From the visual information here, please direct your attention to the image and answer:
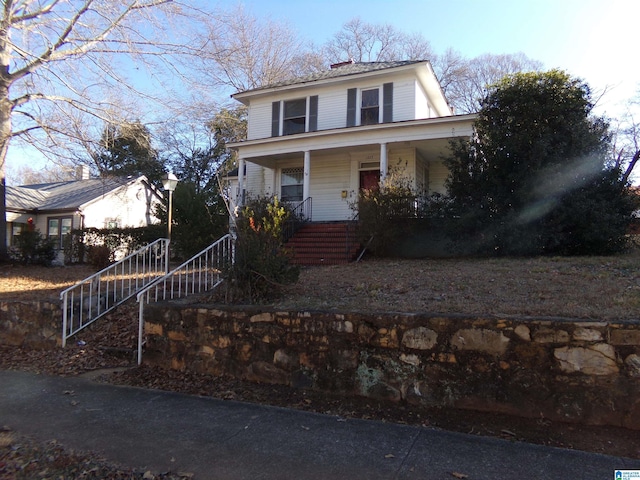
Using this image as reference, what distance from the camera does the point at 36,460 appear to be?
133 inches

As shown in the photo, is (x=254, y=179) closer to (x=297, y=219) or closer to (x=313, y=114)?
(x=313, y=114)

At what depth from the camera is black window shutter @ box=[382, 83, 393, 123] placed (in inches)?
602

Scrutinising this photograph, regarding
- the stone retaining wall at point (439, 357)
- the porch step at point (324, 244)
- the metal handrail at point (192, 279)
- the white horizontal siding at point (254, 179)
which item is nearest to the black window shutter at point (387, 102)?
the porch step at point (324, 244)

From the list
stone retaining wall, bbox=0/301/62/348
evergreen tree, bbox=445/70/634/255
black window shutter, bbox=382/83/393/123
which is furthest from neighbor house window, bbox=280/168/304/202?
stone retaining wall, bbox=0/301/62/348

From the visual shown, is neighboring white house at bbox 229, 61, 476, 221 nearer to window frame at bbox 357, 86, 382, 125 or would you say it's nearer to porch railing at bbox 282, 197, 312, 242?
window frame at bbox 357, 86, 382, 125

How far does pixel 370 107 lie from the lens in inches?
617

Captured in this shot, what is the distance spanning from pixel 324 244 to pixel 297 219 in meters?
1.99

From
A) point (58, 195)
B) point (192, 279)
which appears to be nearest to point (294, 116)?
point (192, 279)

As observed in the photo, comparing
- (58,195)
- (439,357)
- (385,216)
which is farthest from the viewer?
(58,195)

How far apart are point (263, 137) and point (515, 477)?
1561cm

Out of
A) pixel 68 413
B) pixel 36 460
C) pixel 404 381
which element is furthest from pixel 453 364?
pixel 68 413

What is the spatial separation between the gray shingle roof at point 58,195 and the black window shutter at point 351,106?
12.4 meters

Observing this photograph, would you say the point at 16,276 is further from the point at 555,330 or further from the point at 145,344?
the point at 555,330

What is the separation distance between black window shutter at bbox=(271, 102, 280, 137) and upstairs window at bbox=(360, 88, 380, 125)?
3.51 meters
